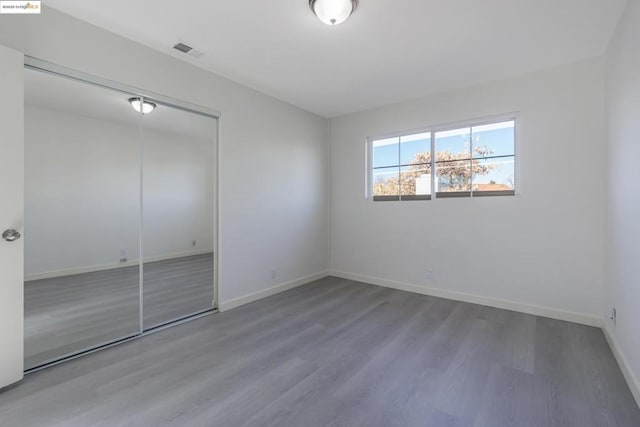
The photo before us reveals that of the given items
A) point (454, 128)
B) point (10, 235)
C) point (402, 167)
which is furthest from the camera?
point (402, 167)

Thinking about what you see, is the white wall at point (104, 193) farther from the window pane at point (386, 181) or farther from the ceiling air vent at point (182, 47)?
the window pane at point (386, 181)

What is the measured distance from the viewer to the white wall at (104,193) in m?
2.33

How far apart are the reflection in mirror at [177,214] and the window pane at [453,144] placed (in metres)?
2.92

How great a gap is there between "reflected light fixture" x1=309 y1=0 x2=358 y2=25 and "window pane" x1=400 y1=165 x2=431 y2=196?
2421mm

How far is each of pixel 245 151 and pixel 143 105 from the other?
116 centimetres

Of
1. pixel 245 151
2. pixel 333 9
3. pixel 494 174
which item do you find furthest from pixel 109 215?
pixel 494 174

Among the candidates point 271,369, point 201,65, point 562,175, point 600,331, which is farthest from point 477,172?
point 201,65

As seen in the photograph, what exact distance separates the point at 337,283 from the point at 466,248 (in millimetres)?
1930

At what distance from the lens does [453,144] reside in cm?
376

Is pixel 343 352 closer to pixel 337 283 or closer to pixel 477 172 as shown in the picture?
pixel 337 283

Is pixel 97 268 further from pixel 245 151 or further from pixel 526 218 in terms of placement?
pixel 526 218

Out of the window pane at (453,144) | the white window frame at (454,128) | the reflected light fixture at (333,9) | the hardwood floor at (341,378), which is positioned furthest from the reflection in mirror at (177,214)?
the window pane at (453,144)

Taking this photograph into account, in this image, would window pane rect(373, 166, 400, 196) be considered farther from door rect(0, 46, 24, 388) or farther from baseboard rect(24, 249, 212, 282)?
door rect(0, 46, 24, 388)

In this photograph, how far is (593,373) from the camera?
207 cm
